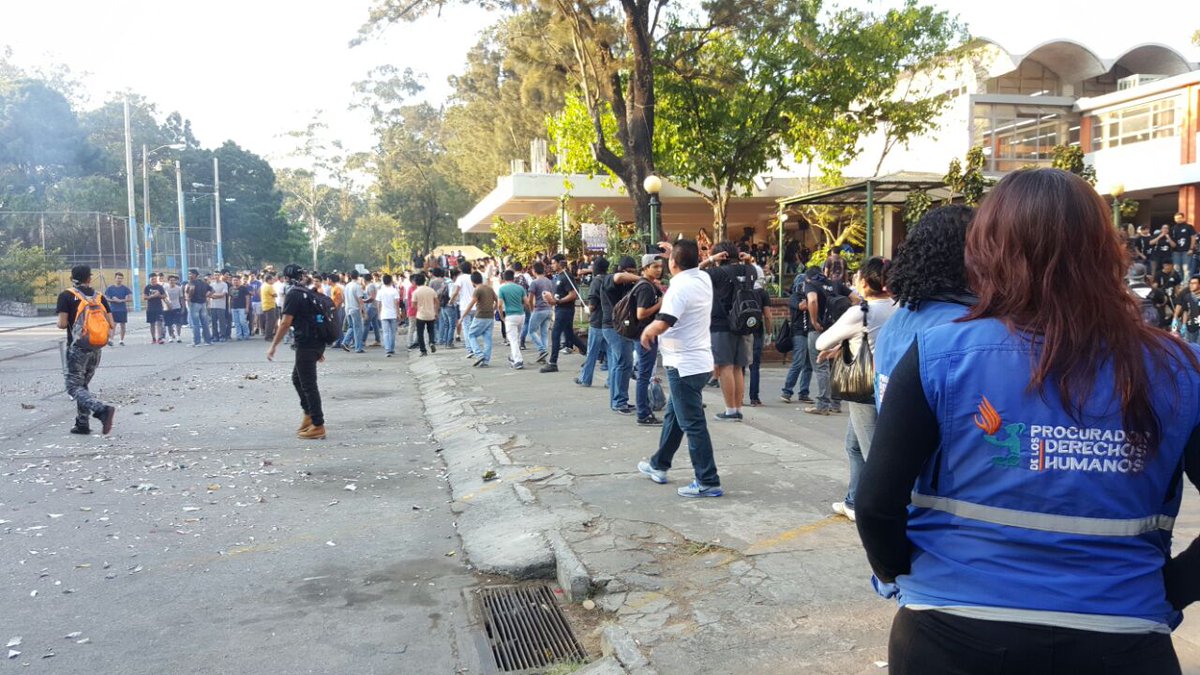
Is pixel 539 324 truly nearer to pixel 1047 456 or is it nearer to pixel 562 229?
pixel 562 229

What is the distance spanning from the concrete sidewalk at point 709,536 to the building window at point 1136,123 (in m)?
23.7

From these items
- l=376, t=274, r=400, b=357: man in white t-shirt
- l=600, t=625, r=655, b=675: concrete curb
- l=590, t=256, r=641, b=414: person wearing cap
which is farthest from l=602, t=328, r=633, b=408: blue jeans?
l=376, t=274, r=400, b=357: man in white t-shirt

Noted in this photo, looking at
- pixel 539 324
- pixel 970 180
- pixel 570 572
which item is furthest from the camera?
pixel 539 324

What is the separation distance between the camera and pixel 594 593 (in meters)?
4.64

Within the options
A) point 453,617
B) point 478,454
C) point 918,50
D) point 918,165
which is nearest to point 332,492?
point 478,454

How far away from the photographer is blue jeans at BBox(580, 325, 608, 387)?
37.0ft

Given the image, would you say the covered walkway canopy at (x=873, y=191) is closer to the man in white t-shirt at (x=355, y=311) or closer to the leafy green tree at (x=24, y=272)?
the man in white t-shirt at (x=355, y=311)

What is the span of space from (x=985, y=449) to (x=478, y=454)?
6873 millimetres

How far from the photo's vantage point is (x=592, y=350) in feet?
37.5

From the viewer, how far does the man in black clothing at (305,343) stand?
8.98 m

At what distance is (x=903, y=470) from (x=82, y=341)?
9774 millimetres

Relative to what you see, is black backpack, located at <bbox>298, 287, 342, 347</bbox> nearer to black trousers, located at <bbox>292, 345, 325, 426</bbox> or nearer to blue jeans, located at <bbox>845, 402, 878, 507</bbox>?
black trousers, located at <bbox>292, 345, 325, 426</bbox>

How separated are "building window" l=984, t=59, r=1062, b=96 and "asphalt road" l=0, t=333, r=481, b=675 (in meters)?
33.1

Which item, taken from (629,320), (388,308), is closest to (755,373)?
(629,320)
